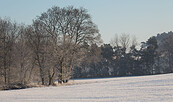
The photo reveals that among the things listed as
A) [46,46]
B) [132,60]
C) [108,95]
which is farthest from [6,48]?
[132,60]

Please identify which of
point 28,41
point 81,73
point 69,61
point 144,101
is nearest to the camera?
point 144,101

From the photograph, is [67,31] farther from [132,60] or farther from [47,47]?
[132,60]

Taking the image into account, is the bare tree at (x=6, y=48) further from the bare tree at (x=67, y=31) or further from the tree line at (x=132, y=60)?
the tree line at (x=132, y=60)

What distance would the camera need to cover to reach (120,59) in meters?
72.2

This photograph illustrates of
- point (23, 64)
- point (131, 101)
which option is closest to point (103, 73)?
point (23, 64)

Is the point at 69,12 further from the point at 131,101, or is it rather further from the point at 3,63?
the point at 131,101

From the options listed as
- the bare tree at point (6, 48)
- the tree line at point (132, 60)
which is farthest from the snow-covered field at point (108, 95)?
the tree line at point (132, 60)

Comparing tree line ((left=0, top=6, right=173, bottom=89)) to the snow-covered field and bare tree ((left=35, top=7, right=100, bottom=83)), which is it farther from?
the snow-covered field

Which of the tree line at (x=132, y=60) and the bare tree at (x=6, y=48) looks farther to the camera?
the tree line at (x=132, y=60)

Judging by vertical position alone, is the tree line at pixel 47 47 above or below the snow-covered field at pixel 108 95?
above

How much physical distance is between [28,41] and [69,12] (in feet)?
25.3

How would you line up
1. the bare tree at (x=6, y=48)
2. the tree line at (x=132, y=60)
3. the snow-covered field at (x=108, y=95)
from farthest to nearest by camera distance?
the tree line at (x=132, y=60) < the bare tree at (x=6, y=48) < the snow-covered field at (x=108, y=95)

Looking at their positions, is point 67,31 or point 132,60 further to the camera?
point 132,60

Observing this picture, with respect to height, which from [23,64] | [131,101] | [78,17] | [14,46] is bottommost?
[131,101]
